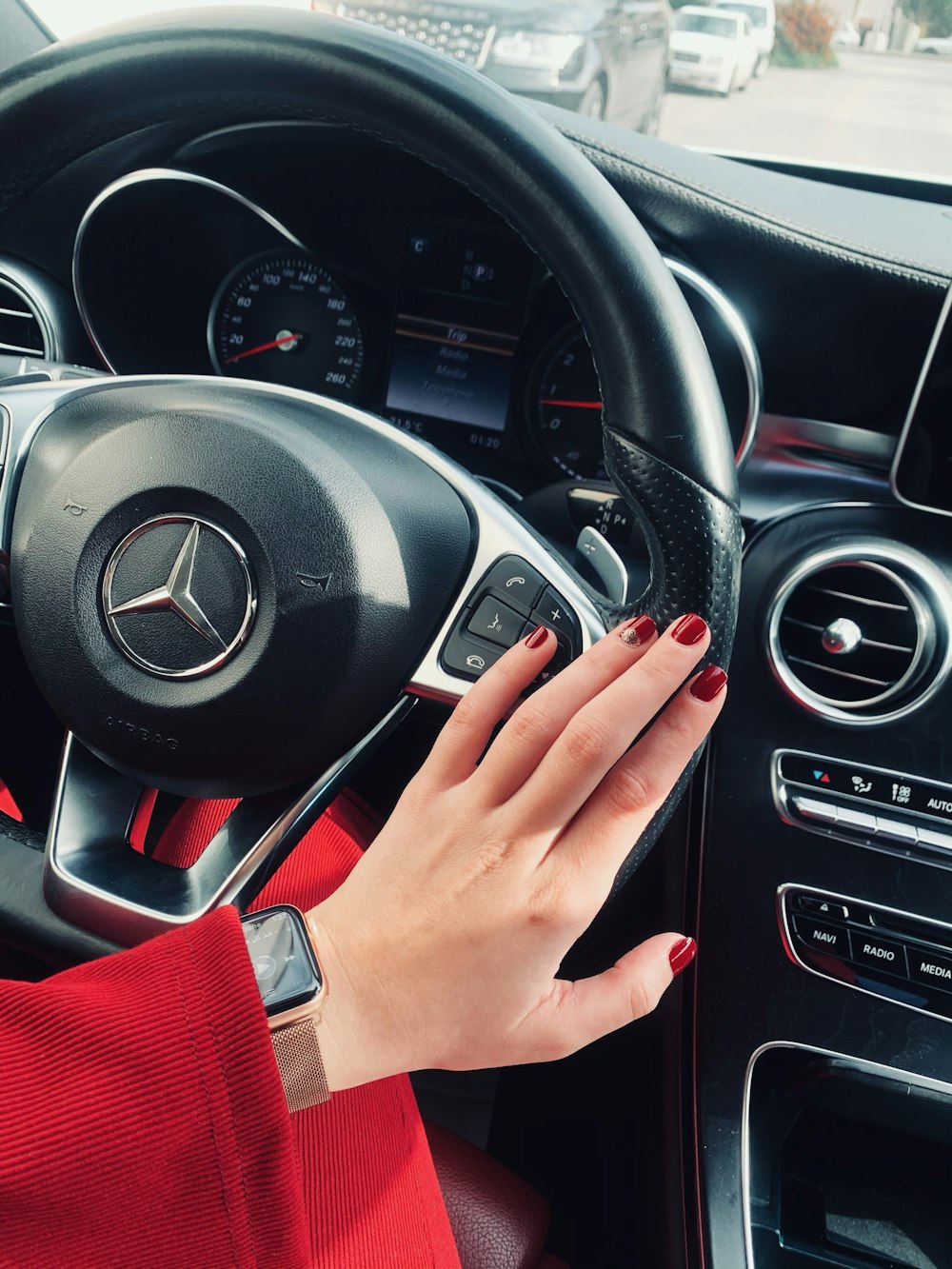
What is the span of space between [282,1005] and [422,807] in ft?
0.43

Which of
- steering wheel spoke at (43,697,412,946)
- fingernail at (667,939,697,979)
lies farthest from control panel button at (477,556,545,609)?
fingernail at (667,939,697,979)

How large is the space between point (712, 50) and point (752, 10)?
0.46 ft

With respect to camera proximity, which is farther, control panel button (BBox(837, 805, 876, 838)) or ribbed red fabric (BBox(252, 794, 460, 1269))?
control panel button (BBox(837, 805, 876, 838))

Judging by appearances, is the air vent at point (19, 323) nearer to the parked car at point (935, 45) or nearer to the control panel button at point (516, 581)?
the control panel button at point (516, 581)

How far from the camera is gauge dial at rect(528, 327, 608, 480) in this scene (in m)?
1.07

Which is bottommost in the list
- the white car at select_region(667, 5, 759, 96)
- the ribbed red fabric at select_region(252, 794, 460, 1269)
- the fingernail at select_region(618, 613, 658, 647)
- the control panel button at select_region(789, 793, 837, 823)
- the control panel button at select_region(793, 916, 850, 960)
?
the ribbed red fabric at select_region(252, 794, 460, 1269)

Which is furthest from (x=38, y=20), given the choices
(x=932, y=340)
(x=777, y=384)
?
(x=932, y=340)

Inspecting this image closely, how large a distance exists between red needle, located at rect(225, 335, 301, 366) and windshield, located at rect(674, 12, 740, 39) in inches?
29.7

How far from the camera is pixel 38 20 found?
4.33 ft

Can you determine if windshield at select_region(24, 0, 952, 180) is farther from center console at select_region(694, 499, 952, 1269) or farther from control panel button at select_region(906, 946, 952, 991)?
control panel button at select_region(906, 946, 952, 991)

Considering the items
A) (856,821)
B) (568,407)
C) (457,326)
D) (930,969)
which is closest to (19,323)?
(457,326)

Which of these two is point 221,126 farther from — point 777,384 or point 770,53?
point 770,53

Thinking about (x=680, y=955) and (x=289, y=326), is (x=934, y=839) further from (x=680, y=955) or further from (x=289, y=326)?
(x=289, y=326)

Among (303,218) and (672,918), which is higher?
(303,218)
